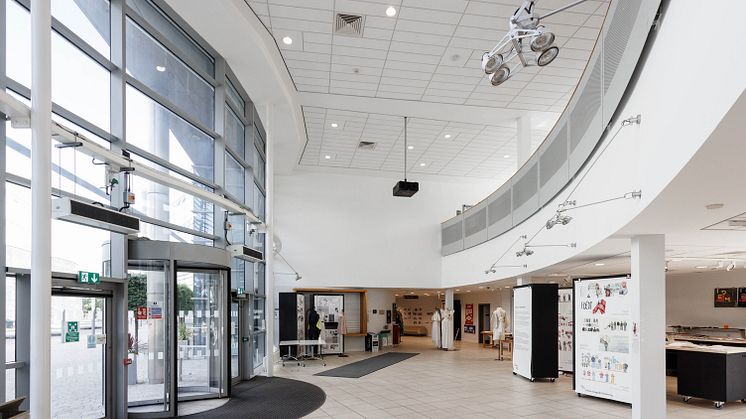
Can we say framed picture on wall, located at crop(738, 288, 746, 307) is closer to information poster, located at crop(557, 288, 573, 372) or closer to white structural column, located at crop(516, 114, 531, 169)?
Answer: information poster, located at crop(557, 288, 573, 372)

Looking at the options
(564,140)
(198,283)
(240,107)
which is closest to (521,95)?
(564,140)

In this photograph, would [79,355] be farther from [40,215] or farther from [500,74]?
[500,74]

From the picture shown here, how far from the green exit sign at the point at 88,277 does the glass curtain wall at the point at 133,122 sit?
0.19 metres

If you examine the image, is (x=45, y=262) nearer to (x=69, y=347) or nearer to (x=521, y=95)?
(x=69, y=347)

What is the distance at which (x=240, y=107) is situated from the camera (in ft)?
41.9

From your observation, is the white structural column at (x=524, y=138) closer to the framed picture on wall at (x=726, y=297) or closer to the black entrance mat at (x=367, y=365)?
the black entrance mat at (x=367, y=365)

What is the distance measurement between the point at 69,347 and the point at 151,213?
2616mm

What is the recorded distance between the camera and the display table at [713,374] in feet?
31.8

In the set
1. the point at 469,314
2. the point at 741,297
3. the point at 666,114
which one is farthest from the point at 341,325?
the point at 666,114

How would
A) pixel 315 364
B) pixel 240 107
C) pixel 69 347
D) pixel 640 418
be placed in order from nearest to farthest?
pixel 69 347, pixel 640 418, pixel 240 107, pixel 315 364

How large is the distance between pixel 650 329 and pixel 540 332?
17.0ft

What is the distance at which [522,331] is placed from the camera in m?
13.1

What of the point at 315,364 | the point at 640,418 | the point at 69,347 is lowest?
the point at 315,364

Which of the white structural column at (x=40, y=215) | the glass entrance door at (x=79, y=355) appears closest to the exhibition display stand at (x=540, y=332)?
the glass entrance door at (x=79, y=355)
